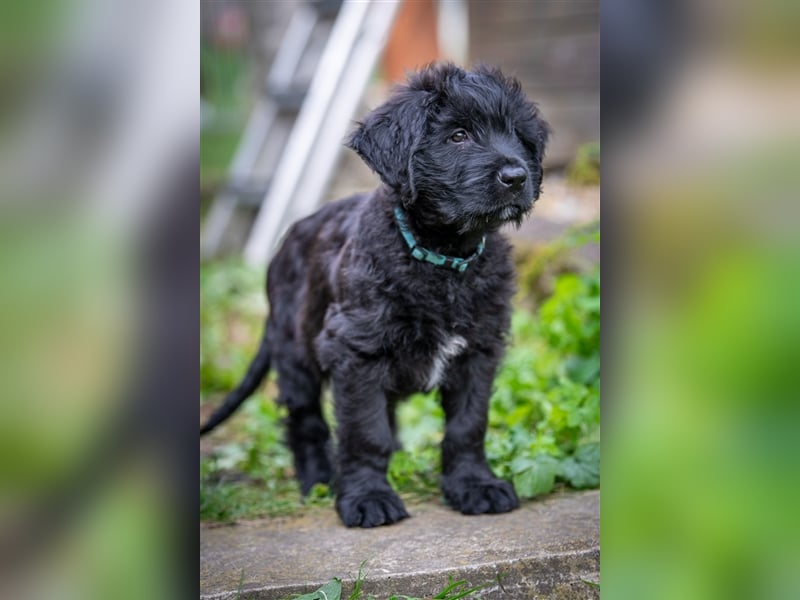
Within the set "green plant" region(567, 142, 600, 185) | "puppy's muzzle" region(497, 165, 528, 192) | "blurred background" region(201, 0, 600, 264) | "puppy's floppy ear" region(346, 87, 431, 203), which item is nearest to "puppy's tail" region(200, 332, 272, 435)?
"puppy's floppy ear" region(346, 87, 431, 203)

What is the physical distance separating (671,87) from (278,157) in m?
7.44

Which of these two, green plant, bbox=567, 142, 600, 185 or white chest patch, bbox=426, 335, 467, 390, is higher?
green plant, bbox=567, 142, 600, 185

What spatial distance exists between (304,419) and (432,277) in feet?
3.62

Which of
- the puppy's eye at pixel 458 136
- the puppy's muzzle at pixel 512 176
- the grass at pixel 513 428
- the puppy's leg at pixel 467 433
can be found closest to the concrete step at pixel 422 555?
the puppy's leg at pixel 467 433

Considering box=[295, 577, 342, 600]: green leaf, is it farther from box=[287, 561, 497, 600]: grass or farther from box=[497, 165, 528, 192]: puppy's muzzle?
box=[497, 165, 528, 192]: puppy's muzzle

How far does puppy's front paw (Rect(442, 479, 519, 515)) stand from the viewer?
3.11 m

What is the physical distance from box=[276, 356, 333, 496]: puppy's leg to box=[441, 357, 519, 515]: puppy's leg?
0.72 metres

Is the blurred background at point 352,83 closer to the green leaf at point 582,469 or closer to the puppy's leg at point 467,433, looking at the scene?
the green leaf at point 582,469

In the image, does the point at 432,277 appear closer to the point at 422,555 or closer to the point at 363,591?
the point at 422,555

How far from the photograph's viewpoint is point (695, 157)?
1.73m

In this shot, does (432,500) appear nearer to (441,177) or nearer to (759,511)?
(441,177)

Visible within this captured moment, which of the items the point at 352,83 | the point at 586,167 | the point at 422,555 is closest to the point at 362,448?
the point at 422,555

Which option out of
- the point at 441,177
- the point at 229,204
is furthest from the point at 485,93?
the point at 229,204

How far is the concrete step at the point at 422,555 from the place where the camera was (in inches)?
98.5
